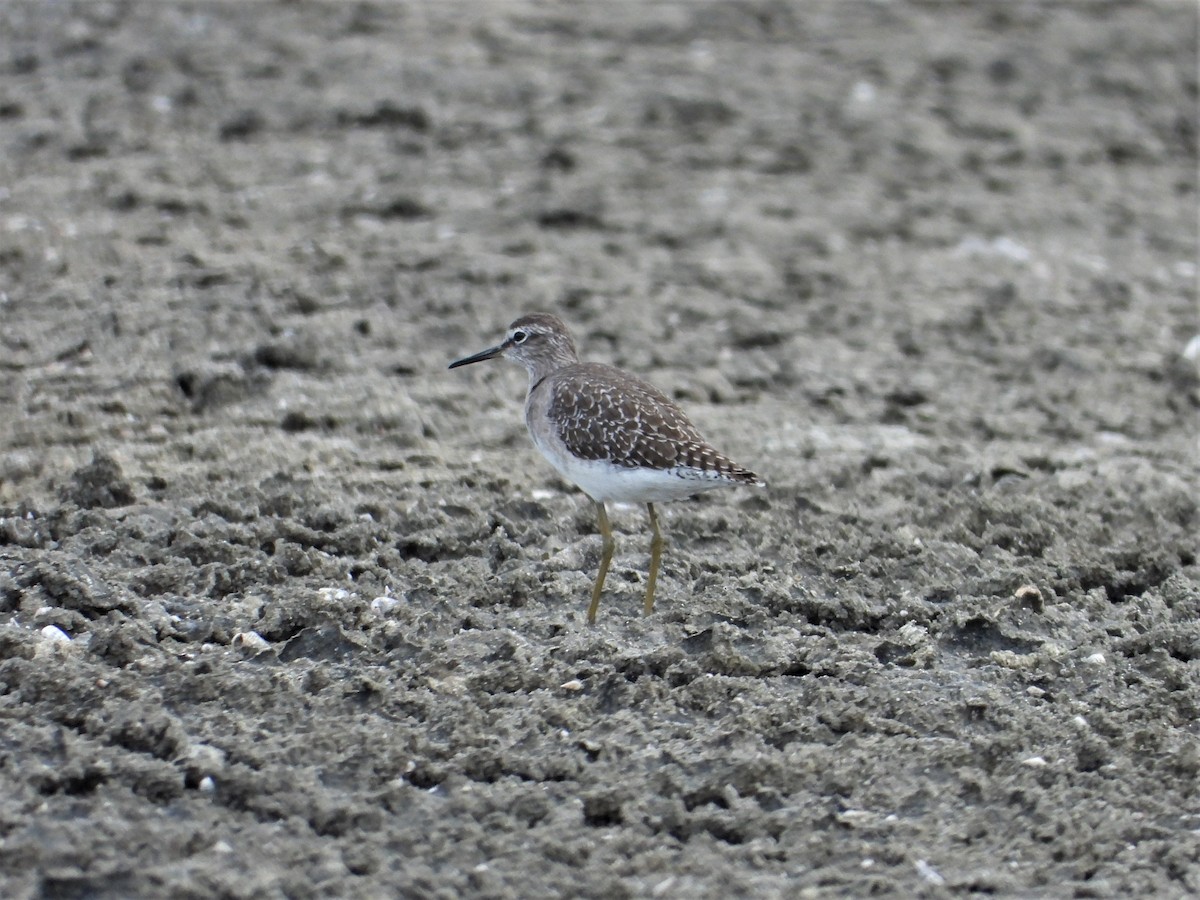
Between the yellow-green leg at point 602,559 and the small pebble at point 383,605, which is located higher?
the yellow-green leg at point 602,559

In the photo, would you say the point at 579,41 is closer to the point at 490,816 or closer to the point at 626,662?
the point at 626,662

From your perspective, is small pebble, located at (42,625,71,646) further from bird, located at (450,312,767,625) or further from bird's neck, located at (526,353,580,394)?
bird's neck, located at (526,353,580,394)

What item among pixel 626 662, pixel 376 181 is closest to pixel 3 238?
pixel 376 181

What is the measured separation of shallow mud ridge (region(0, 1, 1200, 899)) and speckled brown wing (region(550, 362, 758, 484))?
1.91ft

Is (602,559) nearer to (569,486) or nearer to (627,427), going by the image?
(627,427)

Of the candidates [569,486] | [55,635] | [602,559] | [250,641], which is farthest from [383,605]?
[569,486]

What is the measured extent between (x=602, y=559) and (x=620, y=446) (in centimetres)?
44

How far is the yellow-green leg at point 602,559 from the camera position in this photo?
5.86m

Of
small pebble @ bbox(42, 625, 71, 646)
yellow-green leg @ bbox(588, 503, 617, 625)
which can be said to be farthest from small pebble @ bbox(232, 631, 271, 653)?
yellow-green leg @ bbox(588, 503, 617, 625)

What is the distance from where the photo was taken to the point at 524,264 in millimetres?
9305

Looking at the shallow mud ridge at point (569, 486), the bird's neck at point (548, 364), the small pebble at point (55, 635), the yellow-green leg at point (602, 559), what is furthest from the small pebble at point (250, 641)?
the bird's neck at point (548, 364)

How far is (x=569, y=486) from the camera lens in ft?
23.3

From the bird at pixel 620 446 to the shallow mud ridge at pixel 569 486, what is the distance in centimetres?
38

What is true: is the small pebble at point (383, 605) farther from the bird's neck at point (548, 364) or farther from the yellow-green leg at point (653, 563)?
the bird's neck at point (548, 364)
